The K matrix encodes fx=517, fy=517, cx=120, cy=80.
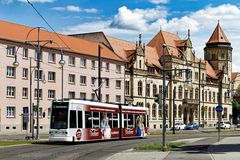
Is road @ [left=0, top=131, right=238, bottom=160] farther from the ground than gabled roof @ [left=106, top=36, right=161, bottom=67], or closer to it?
closer to it

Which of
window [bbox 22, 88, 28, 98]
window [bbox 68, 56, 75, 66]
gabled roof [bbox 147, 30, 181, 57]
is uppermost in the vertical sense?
gabled roof [bbox 147, 30, 181, 57]

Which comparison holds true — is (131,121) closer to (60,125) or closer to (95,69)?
(60,125)

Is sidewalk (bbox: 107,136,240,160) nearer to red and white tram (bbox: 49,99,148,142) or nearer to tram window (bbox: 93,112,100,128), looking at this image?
red and white tram (bbox: 49,99,148,142)

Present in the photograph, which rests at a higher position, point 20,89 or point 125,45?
point 125,45

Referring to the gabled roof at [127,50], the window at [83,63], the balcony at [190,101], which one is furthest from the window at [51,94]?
the balcony at [190,101]

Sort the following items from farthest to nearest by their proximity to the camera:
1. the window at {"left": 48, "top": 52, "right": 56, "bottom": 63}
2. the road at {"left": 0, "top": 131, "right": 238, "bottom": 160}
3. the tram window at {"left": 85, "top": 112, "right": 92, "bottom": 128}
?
the window at {"left": 48, "top": 52, "right": 56, "bottom": 63} → the tram window at {"left": 85, "top": 112, "right": 92, "bottom": 128} → the road at {"left": 0, "top": 131, "right": 238, "bottom": 160}

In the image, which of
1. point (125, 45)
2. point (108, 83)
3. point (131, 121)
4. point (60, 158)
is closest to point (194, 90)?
point (125, 45)

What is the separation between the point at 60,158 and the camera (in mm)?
23891

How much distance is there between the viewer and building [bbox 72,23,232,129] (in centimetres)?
9594

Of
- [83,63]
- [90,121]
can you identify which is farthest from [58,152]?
[83,63]

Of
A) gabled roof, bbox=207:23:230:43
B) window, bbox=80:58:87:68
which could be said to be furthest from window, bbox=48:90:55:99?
gabled roof, bbox=207:23:230:43

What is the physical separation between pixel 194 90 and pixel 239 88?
44.0 meters

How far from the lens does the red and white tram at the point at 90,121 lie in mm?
35312

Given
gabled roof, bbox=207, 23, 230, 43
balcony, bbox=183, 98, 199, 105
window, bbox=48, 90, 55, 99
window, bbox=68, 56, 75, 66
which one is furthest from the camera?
gabled roof, bbox=207, 23, 230, 43
